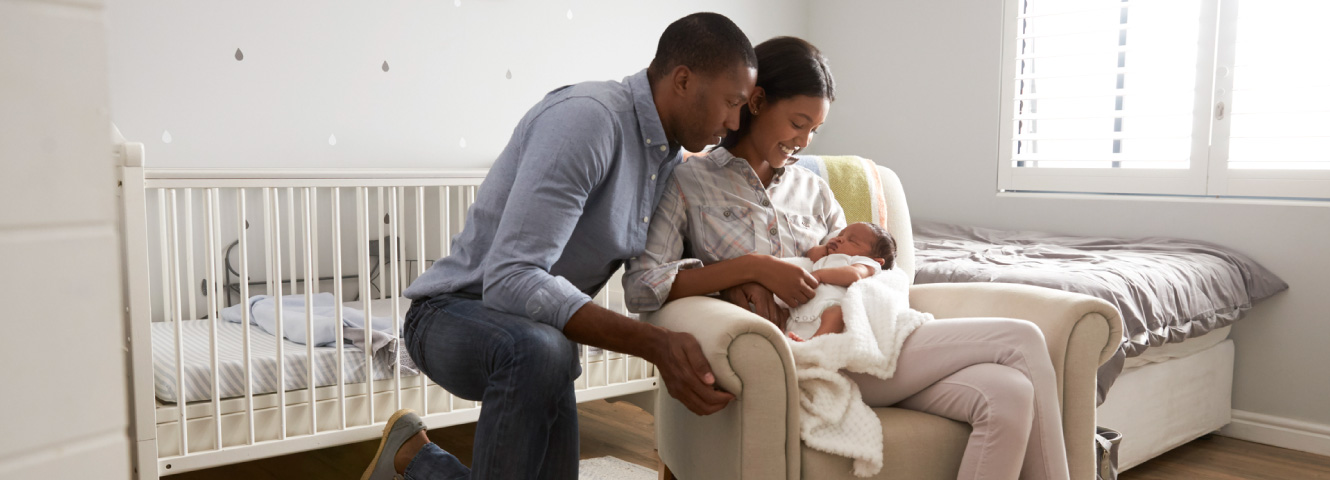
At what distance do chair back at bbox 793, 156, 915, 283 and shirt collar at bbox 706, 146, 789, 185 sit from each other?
0.21m

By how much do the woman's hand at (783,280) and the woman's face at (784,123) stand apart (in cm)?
22

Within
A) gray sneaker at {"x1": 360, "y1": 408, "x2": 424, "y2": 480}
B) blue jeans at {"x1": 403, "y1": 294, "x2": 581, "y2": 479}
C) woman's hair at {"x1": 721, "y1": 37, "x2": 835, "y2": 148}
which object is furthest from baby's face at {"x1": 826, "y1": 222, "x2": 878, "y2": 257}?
gray sneaker at {"x1": 360, "y1": 408, "x2": 424, "y2": 480}

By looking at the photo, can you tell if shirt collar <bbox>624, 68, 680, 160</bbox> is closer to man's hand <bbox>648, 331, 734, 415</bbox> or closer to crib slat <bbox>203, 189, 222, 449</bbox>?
man's hand <bbox>648, 331, 734, 415</bbox>

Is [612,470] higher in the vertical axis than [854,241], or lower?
lower

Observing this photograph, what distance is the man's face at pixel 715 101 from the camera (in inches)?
54.9

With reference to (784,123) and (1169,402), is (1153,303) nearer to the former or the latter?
(1169,402)

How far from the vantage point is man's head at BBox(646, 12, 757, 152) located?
1.39 metres

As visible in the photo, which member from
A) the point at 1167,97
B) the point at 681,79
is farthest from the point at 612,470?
the point at 1167,97

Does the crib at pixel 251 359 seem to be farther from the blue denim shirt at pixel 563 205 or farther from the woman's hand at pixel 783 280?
the woman's hand at pixel 783 280

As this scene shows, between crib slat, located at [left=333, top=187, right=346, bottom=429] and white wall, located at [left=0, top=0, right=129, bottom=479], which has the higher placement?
white wall, located at [left=0, top=0, right=129, bottom=479]

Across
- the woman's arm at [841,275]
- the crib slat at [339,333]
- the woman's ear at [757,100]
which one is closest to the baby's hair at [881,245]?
the woman's arm at [841,275]

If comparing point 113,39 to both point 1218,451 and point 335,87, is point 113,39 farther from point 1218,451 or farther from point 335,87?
point 1218,451

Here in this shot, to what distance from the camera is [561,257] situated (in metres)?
1.45

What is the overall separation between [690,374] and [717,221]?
17.9 inches
